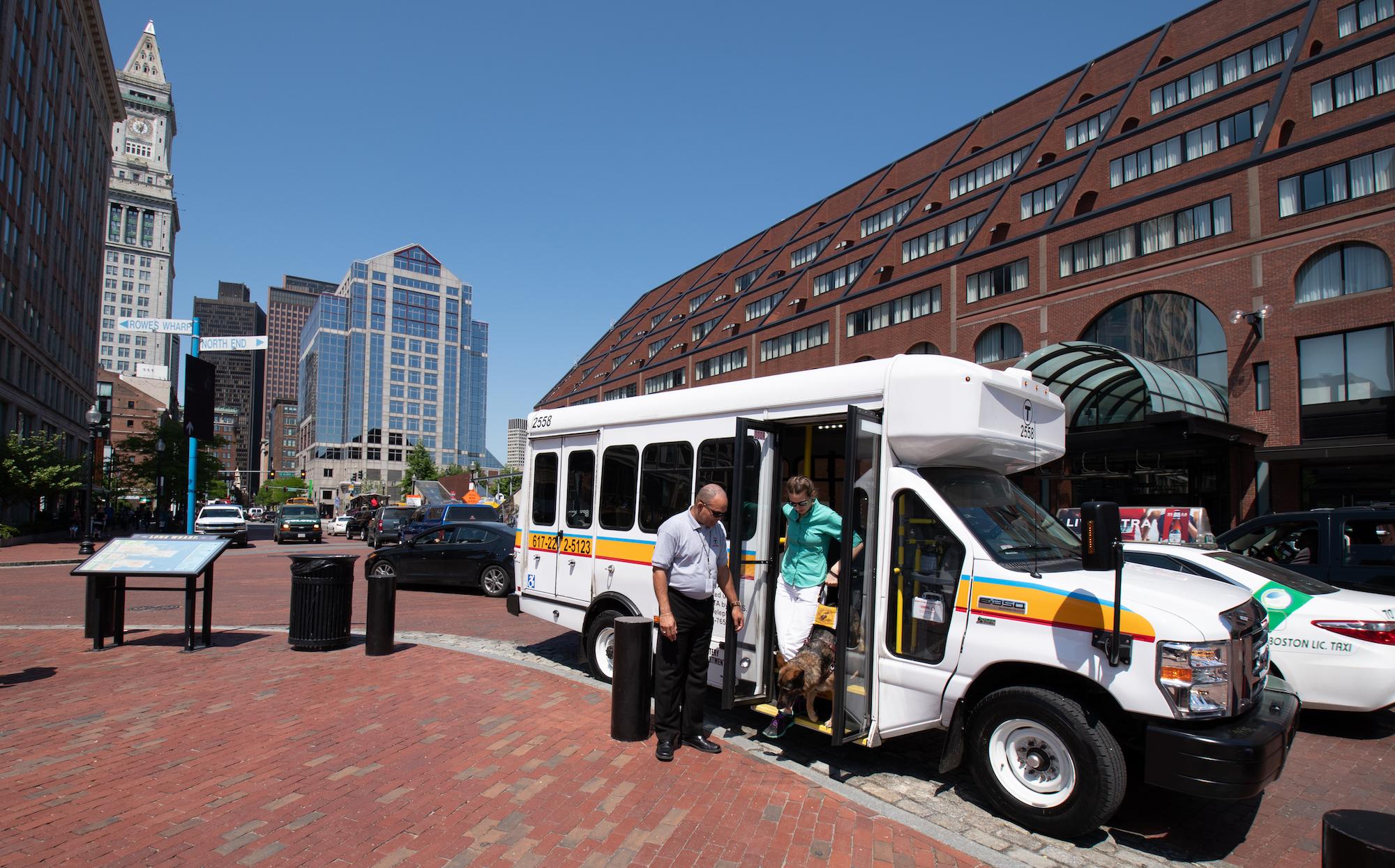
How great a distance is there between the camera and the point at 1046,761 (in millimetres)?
4371

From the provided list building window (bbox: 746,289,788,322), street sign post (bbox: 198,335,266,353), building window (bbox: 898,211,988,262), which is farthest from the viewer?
building window (bbox: 746,289,788,322)

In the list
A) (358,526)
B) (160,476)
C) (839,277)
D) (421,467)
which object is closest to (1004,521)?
(358,526)

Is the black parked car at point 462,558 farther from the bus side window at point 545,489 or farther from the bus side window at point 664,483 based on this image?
the bus side window at point 664,483

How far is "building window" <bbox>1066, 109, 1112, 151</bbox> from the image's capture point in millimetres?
38344

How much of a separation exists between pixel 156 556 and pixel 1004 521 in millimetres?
8514

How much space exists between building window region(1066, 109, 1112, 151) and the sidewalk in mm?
41765

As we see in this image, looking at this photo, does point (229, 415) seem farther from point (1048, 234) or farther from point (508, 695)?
point (508, 695)

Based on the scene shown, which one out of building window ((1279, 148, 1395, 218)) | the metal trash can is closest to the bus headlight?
the metal trash can

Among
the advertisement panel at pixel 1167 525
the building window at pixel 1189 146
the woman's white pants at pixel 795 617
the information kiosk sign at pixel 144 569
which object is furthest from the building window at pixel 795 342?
the woman's white pants at pixel 795 617

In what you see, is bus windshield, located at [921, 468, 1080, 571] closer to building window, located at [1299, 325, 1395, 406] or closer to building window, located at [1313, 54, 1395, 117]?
building window, located at [1299, 325, 1395, 406]

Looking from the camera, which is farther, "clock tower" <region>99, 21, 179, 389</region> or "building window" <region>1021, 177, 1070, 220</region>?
"clock tower" <region>99, 21, 179, 389</region>

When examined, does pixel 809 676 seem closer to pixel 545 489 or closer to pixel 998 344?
pixel 545 489

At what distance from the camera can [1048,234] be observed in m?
32.5

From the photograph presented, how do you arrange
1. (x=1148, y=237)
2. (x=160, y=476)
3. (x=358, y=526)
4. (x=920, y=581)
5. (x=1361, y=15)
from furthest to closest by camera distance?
(x=160, y=476)
(x=358, y=526)
(x=1148, y=237)
(x=1361, y=15)
(x=920, y=581)
